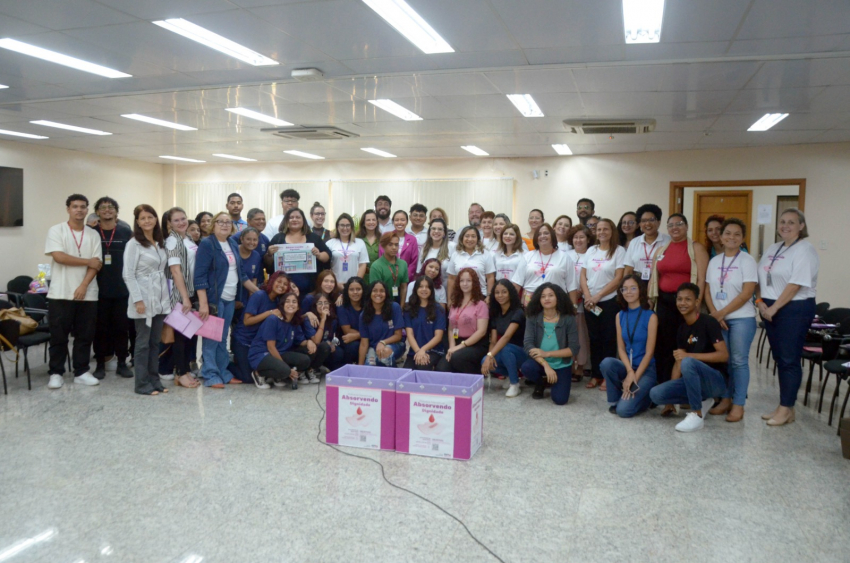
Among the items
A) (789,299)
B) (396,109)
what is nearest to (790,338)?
(789,299)

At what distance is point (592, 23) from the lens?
418 centimetres

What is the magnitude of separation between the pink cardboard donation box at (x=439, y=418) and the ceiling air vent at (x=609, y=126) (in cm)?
488

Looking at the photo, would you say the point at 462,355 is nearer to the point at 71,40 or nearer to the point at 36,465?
the point at 36,465

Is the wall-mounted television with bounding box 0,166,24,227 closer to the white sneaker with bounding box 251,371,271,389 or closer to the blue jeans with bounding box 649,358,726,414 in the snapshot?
the white sneaker with bounding box 251,371,271,389

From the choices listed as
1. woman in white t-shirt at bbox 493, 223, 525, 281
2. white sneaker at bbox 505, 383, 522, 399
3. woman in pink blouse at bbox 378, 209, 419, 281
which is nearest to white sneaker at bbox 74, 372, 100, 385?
woman in pink blouse at bbox 378, 209, 419, 281

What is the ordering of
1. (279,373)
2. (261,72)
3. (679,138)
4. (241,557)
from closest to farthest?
(241,557)
(279,373)
(261,72)
(679,138)

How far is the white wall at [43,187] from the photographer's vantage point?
10141 millimetres

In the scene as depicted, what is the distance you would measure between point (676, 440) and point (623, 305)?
3.69ft

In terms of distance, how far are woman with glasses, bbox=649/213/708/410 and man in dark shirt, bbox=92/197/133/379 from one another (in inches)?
180

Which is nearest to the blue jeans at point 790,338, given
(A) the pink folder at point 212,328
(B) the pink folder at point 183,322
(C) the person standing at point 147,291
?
(A) the pink folder at point 212,328

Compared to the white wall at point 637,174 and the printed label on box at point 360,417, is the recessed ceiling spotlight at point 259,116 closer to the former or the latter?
the white wall at point 637,174

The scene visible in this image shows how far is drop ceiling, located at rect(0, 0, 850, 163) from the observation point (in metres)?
4.06

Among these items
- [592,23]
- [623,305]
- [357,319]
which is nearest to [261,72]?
[357,319]

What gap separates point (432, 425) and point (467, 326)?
175 centimetres
